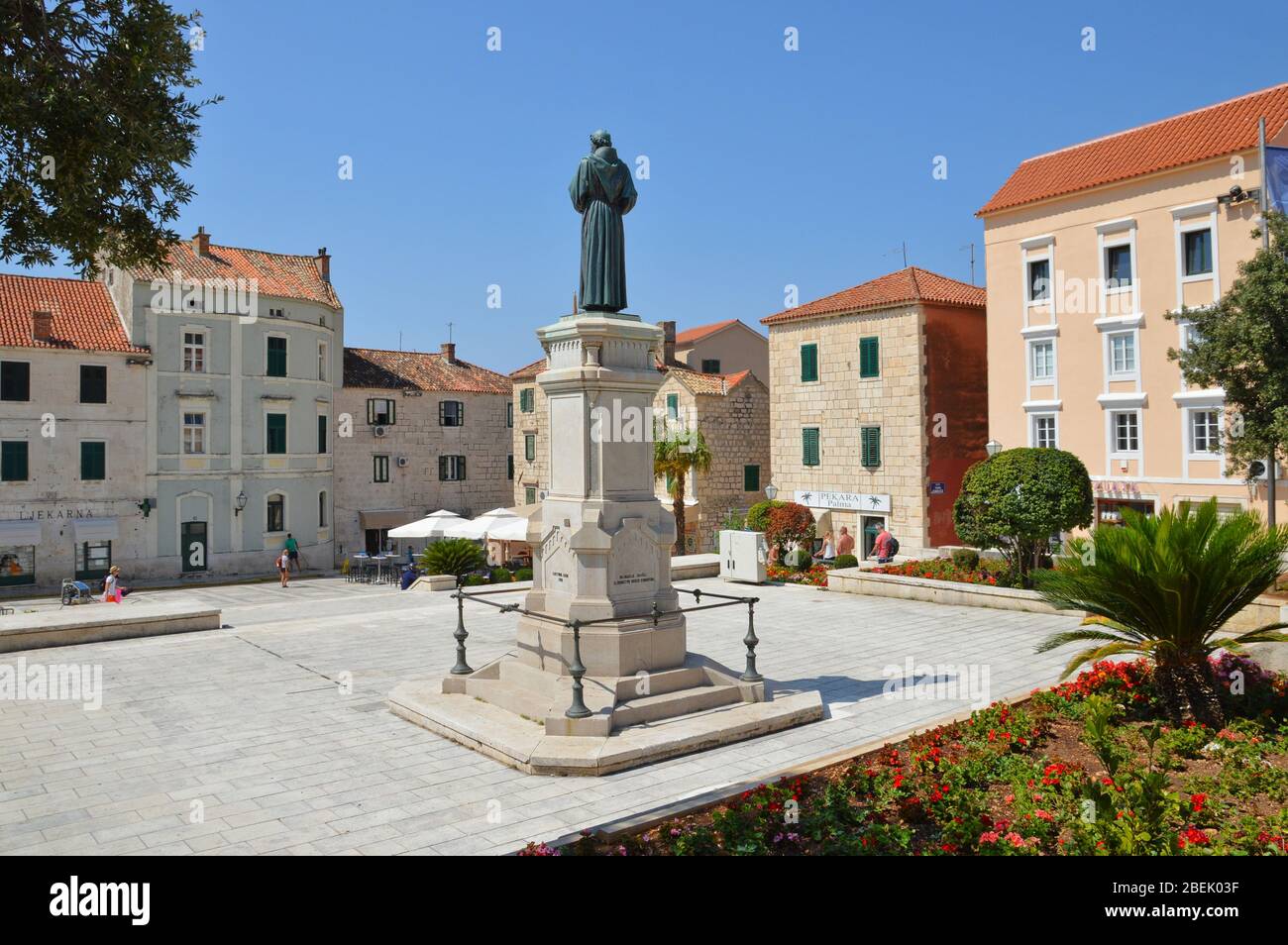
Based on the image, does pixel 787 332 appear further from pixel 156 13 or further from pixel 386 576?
pixel 156 13

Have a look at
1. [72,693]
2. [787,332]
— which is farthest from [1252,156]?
[72,693]

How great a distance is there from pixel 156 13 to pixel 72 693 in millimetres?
9353

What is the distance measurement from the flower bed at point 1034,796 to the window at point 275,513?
3251 cm

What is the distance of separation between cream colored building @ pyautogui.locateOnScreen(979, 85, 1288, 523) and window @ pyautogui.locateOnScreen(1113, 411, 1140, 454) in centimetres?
4

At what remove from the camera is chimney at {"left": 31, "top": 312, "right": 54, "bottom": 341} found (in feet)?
105

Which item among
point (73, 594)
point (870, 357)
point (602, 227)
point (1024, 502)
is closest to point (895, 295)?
point (870, 357)

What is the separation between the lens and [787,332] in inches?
1380

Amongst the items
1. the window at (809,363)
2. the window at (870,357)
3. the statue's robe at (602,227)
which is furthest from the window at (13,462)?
the window at (870,357)

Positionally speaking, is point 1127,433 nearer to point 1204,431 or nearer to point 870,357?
point 1204,431

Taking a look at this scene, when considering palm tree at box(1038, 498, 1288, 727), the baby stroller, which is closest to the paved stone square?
palm tree at box(1038, 498, 1288, 727)

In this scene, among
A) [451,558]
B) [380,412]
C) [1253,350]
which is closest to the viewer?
[1253,350]

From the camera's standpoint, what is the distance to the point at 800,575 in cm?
2409

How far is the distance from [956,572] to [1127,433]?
30.4 ft

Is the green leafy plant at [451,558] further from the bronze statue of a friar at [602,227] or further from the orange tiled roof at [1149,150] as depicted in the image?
the orange tiled roof at [1149,150]
